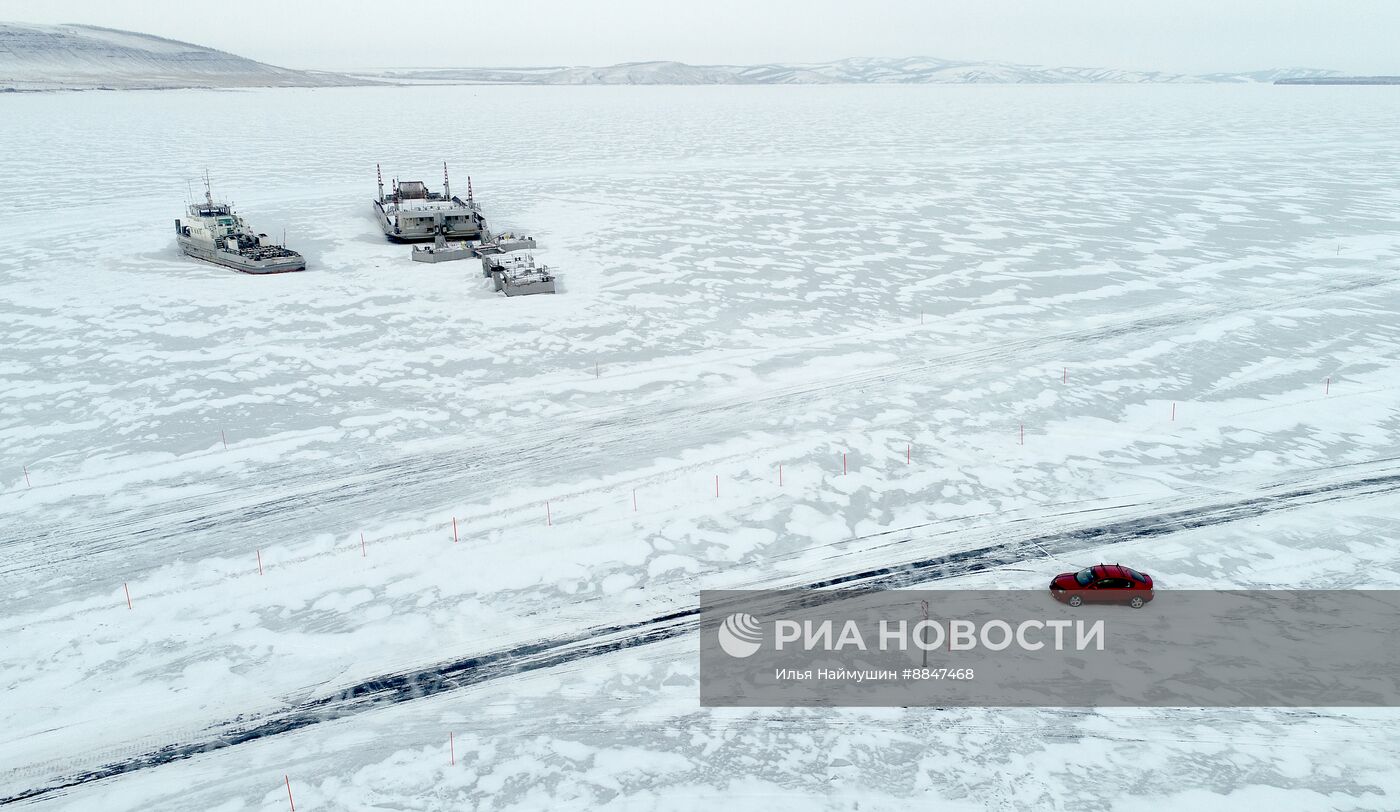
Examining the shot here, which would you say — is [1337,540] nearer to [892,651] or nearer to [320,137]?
[892,651]

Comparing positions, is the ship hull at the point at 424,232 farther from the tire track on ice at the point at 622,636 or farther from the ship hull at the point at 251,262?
the tire track on ice at the point at 622,636

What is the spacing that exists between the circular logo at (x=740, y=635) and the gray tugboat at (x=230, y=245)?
32.7 metres

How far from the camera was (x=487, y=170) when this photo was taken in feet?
241

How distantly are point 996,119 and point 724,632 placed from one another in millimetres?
130977

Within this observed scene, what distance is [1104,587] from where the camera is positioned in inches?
611

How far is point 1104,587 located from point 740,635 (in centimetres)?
659

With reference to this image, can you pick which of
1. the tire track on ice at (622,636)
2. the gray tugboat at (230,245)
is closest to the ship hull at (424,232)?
the gray tugboat at (230,245)

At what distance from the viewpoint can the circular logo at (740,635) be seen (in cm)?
1477

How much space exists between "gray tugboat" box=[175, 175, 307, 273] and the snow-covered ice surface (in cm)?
89

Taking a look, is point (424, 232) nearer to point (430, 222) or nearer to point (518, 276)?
point (430, 222)

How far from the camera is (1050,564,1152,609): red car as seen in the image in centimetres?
1550

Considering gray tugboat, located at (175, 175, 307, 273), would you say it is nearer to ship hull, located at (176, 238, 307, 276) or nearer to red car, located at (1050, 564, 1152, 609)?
ship hull, located at (176, 238, 307, 276)

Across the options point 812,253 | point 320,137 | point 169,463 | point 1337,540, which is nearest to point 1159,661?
point 1337,540

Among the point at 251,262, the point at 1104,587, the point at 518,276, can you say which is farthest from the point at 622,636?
the point at 251,262
